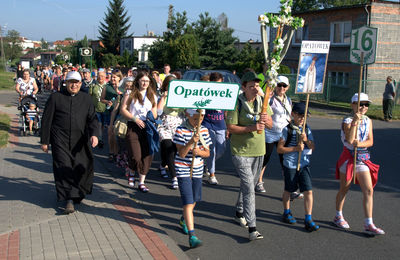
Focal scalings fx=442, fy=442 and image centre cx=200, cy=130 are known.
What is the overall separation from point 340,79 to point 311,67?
2214cm

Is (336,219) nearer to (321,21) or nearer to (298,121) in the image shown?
(298,121)

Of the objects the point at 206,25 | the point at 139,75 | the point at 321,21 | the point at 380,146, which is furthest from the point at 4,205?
the point at 206,25

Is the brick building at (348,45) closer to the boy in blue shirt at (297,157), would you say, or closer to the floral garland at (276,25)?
the boy in blue shirt at (297,157)

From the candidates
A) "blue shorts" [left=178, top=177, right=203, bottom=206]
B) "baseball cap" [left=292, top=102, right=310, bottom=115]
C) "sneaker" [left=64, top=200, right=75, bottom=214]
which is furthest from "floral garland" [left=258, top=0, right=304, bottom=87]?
"sneaker" [left=64, top=200, right=75, bottom=214]

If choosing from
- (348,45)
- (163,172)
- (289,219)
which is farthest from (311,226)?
(348,45)

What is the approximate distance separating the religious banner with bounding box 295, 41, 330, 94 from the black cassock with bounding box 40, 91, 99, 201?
2.99 metres

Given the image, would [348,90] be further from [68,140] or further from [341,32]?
[68,140]

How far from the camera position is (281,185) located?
26.1ft

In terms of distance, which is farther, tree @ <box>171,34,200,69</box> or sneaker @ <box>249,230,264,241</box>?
tree @ <box>171,34,200,69</box>

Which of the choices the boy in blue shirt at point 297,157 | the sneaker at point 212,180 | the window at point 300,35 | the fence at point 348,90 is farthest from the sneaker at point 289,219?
the window at point 300,35

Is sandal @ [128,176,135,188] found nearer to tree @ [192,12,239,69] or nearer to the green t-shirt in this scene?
the green t-shirt

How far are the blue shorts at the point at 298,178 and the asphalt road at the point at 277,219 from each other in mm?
562

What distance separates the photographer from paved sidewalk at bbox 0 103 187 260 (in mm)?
4879

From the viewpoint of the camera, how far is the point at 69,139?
6.25 meters
